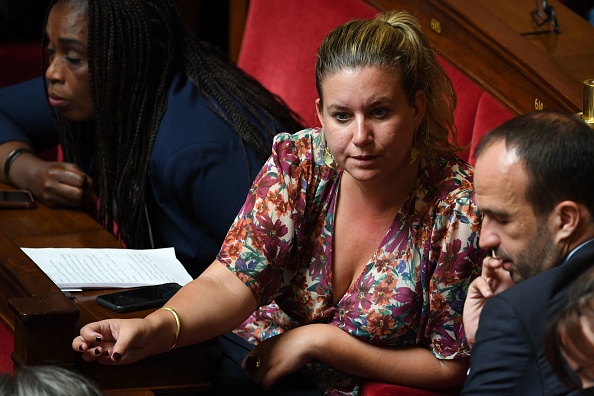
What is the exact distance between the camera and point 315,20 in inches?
108

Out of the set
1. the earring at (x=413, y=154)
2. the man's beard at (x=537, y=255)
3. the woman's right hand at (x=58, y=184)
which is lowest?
the woman's right hand at (x=58, y=184)

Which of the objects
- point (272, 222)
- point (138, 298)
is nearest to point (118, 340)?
point (138, 298)

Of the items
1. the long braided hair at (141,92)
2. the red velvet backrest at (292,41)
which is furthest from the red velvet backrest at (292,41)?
the long braided hair at (141,92)

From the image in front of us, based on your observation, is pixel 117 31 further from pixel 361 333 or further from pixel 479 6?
pixel 361 333

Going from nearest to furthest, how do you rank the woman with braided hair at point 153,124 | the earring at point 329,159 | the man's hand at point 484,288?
1. the man's hand at point 484,288
2. the earring at point 329,159
3. the woman with braided hair at point 153,124

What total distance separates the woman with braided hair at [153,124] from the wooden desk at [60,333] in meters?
0.42

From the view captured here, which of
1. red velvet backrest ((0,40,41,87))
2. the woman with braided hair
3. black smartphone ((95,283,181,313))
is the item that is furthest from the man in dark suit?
red velvet backrest ((0,40,41,87))

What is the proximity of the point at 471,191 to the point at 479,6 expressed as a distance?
0.69m

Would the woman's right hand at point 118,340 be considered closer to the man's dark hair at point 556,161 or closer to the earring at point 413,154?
the earring at point 413,154

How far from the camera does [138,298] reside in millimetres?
1831

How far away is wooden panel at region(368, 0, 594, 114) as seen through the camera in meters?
2.07

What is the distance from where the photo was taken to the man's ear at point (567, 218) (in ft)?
4.58

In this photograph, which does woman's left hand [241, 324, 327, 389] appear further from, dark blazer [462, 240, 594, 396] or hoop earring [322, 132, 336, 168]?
dark blazer [462, 240, 594, 396]

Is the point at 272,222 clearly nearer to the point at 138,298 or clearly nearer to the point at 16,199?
the point at 138,298
